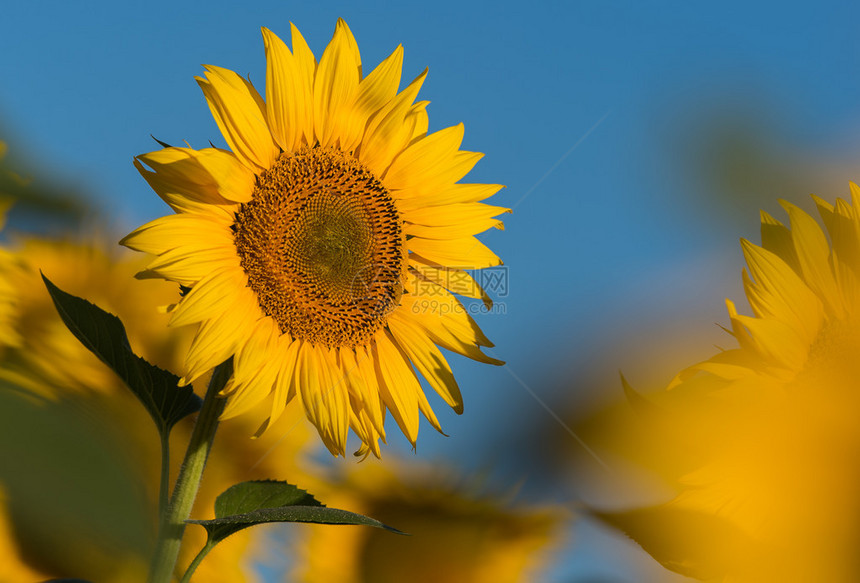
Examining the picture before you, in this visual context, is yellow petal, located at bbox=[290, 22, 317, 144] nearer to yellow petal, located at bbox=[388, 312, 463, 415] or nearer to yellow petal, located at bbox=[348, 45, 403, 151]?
yellow petal, located at bbox=[348, 45, 403, 151]

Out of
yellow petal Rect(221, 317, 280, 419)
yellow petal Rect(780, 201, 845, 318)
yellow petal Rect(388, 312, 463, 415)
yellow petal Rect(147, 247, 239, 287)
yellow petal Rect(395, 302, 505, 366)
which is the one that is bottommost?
yellow petal Rect(221, 317, 280, 419)

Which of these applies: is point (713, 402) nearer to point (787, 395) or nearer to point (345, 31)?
point (787, 395)

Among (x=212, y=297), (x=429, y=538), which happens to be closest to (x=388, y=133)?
(x=212, y=297)

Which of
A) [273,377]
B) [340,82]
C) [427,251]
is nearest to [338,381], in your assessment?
[273,377]

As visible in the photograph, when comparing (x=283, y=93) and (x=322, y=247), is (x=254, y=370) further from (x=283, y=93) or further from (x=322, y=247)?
(x=283, y=93)

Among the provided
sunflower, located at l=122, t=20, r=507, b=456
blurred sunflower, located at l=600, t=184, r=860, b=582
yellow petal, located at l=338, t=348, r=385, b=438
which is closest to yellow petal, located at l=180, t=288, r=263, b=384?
sunflower, located at l=122, t=20, r=507, b=456

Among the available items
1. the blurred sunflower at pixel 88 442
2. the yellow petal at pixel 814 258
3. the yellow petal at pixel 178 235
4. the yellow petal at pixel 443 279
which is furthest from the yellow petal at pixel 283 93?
the yellow petal at pixel 814 258
